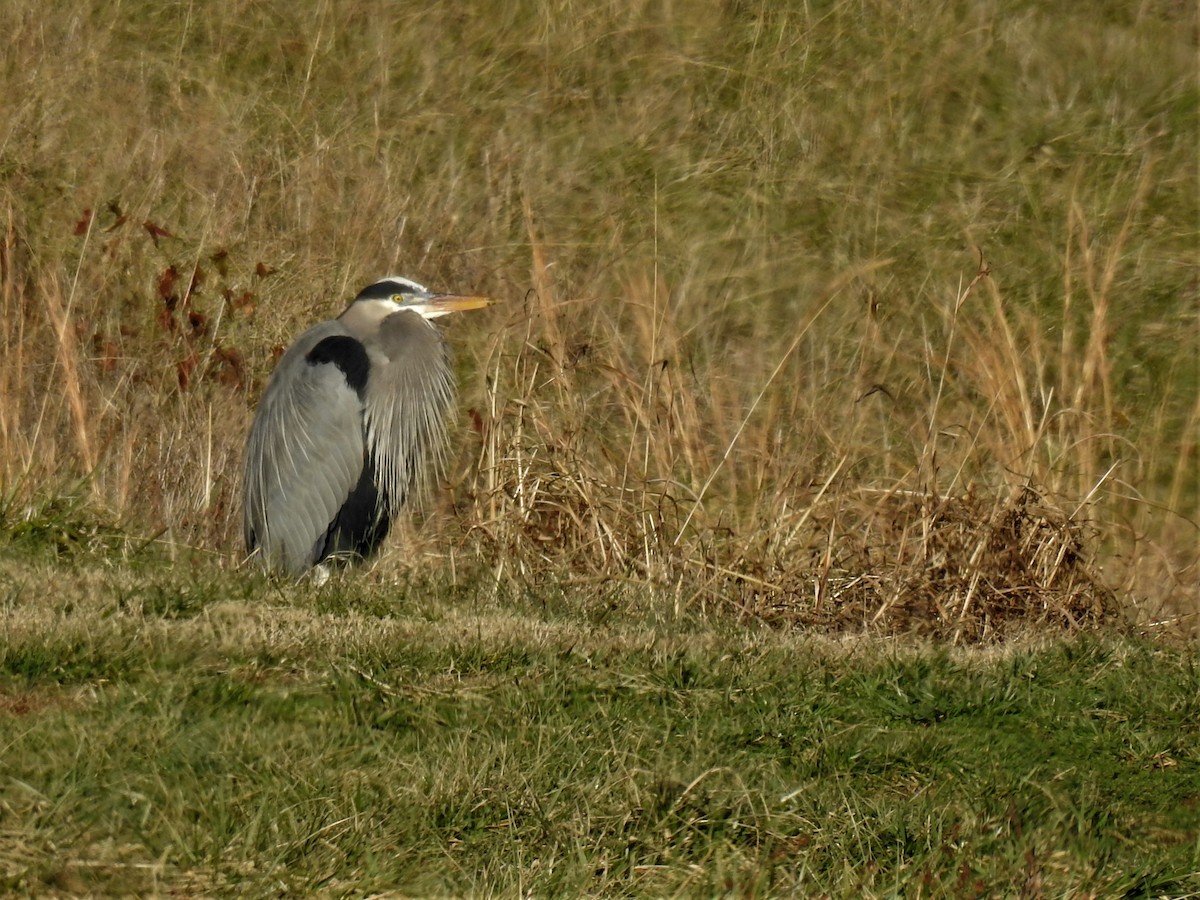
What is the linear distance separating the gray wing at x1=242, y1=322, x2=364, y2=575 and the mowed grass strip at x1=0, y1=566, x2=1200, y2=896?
2187 mm

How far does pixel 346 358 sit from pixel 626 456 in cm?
124

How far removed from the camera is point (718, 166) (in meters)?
11.1

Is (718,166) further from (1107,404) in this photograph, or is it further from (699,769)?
(699,769)

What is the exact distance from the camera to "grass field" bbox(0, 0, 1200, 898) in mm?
3387

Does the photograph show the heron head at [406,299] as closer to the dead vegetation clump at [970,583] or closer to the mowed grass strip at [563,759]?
the dead vegetation clump at [970,583]

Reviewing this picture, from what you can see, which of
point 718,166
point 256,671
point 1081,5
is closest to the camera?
point 256,671

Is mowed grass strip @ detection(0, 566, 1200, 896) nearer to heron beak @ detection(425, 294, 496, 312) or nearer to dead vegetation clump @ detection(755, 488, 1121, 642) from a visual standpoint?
dead vegetation clump @ detection(755, 488, 1121, 642)

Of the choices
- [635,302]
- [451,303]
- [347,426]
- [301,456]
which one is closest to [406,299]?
[451,303]

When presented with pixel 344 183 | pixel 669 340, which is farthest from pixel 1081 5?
pixel 669 340

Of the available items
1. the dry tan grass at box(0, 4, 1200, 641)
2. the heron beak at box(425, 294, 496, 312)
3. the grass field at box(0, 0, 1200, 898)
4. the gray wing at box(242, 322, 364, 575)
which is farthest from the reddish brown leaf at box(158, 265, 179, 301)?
the heron beak at box(425, 294, 496, 312)

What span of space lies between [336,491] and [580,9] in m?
6.15

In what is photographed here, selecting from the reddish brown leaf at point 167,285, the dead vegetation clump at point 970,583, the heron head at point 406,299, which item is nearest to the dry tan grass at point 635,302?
the dead vegetation clump at point 970,583

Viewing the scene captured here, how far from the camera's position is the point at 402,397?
7.24 meters

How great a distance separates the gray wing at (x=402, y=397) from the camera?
7.22 m
